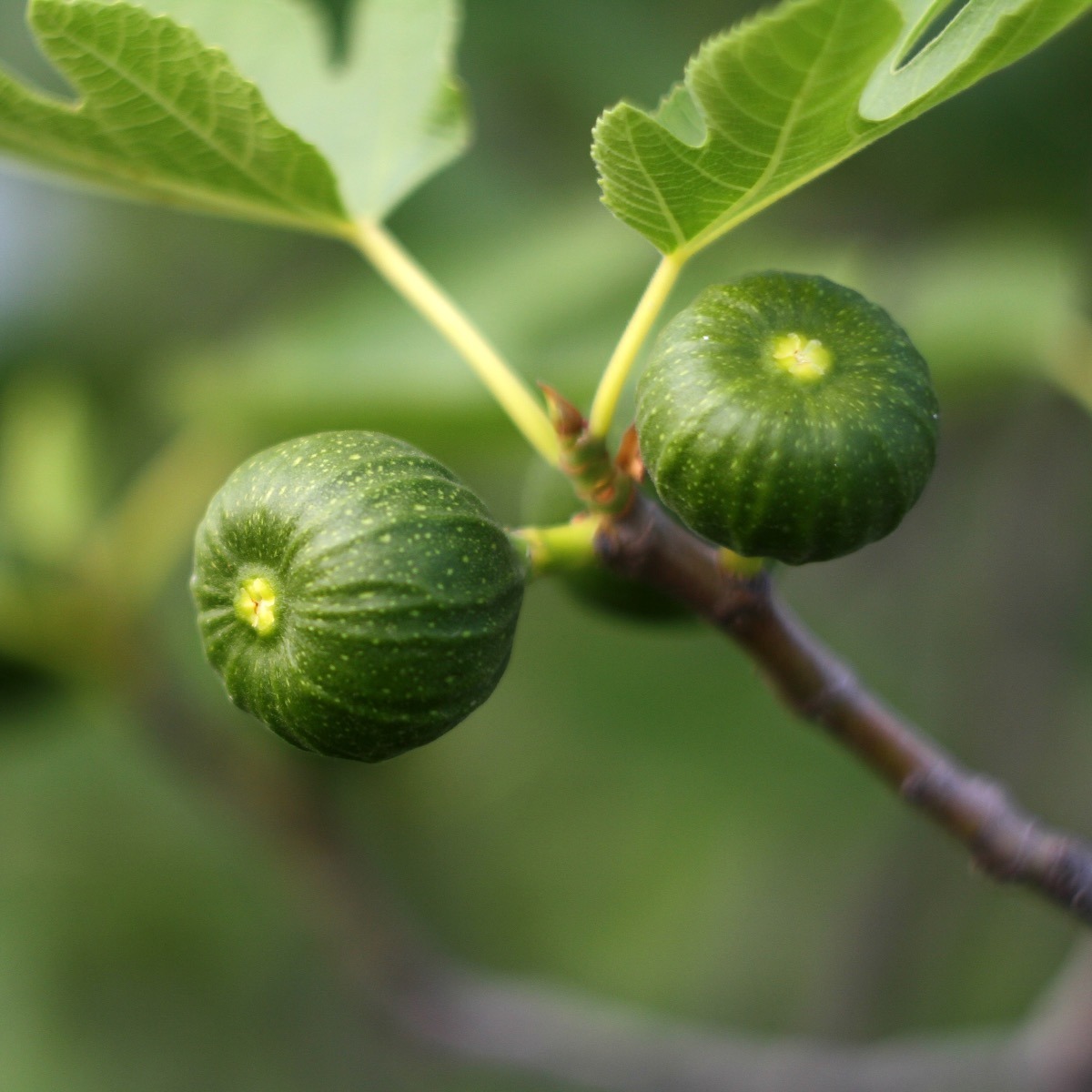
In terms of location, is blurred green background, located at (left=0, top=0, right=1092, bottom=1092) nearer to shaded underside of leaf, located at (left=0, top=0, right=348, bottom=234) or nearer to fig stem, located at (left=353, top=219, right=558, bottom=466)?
fig stem, located at (left=353, top=219, right=558, bottom=466)

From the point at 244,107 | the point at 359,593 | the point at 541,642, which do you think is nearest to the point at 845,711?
the point at 359,593

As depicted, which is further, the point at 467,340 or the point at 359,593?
the point at 467,340

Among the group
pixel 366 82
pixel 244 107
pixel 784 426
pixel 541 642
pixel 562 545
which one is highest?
pixel 244 107

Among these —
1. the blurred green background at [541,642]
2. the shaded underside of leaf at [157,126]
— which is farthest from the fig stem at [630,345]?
the blurred green background at [541,642]

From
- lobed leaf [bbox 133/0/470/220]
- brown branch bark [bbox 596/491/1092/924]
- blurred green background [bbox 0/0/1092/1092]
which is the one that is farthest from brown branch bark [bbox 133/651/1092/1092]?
lobed leaf [bbox 133/0/470/220]

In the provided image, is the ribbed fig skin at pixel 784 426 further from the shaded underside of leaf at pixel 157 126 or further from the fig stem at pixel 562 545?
the shaded underside of leaf at pixel 157 126

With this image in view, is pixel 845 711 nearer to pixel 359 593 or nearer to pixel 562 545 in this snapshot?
pixel 562 545

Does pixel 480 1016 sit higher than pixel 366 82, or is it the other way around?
pixel 366 82

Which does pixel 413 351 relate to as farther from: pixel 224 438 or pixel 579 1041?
pixel 579 1041
